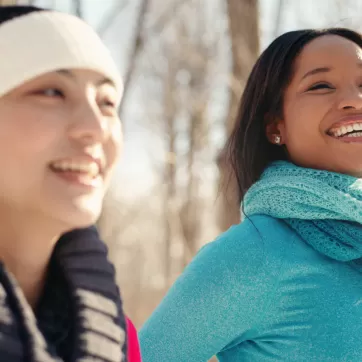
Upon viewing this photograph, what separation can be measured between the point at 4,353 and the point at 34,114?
412mm

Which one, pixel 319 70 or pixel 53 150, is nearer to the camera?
pixel 53 150

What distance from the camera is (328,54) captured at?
1954 mm

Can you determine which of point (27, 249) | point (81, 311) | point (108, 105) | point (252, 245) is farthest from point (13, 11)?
point (252, 245)

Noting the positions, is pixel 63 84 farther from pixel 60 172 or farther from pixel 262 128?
pixel 262 128

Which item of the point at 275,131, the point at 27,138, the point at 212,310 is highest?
the point at 27,138

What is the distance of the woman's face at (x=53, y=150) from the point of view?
1097 millimetres

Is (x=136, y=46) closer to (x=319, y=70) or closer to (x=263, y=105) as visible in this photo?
(x=263, y=105)

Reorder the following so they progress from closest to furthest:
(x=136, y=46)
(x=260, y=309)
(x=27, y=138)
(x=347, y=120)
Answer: (x=27, y=138)
(x=260, y=309)
(x=347, y=120)
(x=136, y=46)

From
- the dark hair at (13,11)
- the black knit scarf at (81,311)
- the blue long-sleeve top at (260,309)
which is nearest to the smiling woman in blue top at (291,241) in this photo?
the blue long-sleeve top at (260,309)

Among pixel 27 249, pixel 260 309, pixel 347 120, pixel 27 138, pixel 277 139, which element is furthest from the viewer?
pixel 277 139

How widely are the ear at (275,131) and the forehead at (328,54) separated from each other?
0.18m

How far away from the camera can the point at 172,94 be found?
679cm

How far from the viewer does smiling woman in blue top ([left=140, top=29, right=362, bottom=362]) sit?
67.6 inches

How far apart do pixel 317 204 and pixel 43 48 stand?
102 cm
